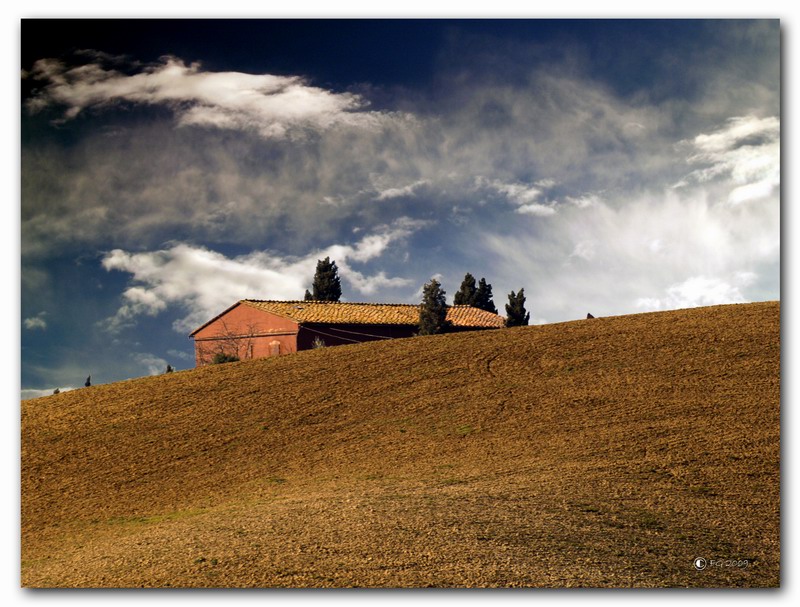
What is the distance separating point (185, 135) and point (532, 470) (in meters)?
8.03

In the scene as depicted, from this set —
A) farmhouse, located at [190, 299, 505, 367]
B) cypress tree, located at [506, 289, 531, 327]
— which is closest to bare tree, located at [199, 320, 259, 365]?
farmhouse, located at [190, 299, 505, 367]

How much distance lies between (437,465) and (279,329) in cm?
1699

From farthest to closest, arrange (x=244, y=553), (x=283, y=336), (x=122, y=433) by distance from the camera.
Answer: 1. (x=283, y=336)
2. (x=122, y=433)
3. (x=244, y=553)

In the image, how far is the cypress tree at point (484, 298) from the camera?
34.8 meters

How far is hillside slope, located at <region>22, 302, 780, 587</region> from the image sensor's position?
830 centimetres

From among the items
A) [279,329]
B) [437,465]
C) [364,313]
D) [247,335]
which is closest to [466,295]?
[364,313]

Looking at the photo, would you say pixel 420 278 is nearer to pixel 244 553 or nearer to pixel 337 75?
pixel 337 75

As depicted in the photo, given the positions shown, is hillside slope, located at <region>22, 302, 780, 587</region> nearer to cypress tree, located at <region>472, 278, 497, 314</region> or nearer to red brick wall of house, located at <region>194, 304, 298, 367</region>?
red brick wall of house, located at <region>194, 304, 298, 367</region>

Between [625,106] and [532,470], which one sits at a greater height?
[625,106]

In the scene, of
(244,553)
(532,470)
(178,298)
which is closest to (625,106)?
(532,470)

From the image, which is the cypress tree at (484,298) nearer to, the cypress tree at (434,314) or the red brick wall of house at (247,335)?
the cypress tree at (434,314)

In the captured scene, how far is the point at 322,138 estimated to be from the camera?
12.1 meters

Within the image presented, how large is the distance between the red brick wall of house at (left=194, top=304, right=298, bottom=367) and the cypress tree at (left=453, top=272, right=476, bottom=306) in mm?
10876

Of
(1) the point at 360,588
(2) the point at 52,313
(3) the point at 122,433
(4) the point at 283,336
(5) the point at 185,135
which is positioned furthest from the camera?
(4) the point at 283,336
